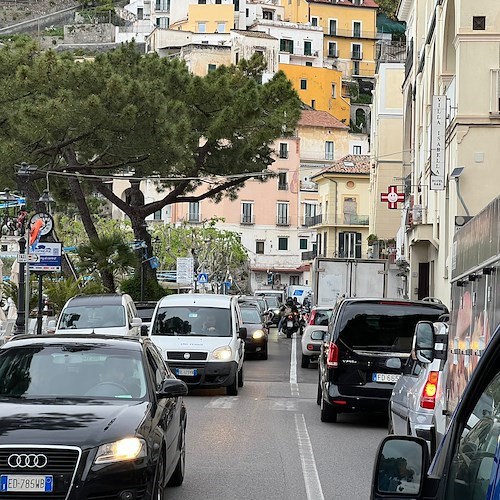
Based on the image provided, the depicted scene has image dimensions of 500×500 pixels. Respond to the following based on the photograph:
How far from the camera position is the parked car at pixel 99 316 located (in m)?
28.5

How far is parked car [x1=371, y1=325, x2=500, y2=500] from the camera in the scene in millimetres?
3977

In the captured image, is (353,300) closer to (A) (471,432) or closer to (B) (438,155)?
(A) (471,432)

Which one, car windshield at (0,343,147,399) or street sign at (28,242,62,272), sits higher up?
street sign at (28,242,62,272)

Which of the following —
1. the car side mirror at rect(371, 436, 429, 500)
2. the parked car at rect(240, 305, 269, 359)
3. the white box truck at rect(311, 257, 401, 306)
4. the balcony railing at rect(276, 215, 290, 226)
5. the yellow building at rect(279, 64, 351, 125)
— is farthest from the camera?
the yellow building at rect(279, 64, 351, 125)

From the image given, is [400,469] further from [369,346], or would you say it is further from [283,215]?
[283,215]

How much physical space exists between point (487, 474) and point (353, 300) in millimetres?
13816

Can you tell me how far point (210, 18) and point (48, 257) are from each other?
10733cm

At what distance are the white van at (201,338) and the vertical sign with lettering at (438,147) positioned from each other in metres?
9.33

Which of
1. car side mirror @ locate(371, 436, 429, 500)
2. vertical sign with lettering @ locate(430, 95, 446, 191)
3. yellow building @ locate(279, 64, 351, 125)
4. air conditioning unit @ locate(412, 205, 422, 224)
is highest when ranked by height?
yellow building @ locate(279, 64, 351, 125)

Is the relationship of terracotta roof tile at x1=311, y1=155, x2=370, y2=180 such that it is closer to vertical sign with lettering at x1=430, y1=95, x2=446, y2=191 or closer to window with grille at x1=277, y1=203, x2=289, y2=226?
window with grille at x1=277, y1=203, x2=289, y2=226

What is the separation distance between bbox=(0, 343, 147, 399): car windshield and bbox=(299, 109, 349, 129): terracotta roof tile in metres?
106

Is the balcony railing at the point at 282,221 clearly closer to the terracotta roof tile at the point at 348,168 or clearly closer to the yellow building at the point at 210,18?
the terracotta roof tile at the point at 348,168

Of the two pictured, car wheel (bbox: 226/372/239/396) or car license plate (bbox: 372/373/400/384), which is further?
car wheel (bbox: 226/372/239/396)

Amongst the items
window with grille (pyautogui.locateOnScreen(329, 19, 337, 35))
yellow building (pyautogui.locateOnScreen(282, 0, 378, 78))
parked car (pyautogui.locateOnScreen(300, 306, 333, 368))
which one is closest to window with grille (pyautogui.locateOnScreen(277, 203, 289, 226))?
Answer: yellow building (pyautogui.locateOnScreen(282, 0, 378, 78))
